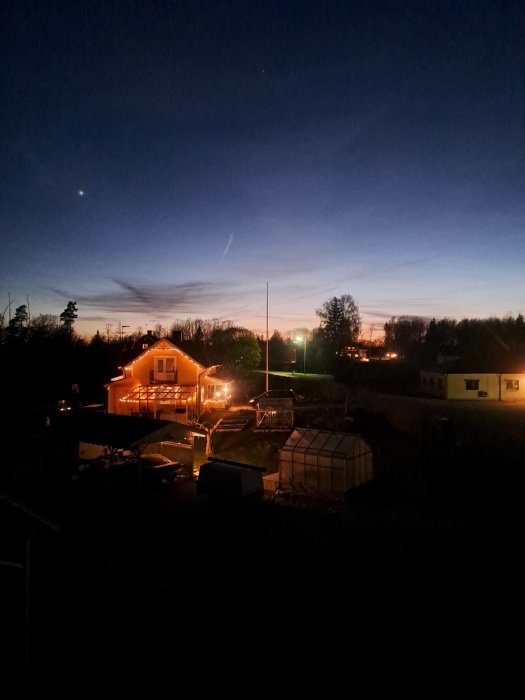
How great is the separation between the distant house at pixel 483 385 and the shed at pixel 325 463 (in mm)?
23435

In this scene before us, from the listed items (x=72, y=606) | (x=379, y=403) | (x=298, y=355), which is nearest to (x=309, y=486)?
(x=72, y=606)

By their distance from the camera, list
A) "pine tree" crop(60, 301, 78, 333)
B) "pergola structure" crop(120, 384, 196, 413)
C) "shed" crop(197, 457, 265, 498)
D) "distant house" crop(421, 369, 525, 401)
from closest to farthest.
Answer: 1. "shed" crop(197, 457, 265, 498)
2. "pergola structure" crop(120, 384, 196, 413)
3. "distant house" crop(421, 369, 525, 401)
4. "pine tree" crop(60, 301, 78, 333)

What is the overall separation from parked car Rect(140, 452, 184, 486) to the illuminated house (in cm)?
1157

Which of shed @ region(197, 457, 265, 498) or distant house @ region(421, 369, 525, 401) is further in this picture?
distant house @ region(421, 369, 525, 401)

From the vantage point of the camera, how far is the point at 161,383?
3366cm

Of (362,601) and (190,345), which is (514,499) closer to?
(362,601)

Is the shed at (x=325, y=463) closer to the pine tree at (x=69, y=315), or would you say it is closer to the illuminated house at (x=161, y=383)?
the illuminated house at (x=161, y=383)

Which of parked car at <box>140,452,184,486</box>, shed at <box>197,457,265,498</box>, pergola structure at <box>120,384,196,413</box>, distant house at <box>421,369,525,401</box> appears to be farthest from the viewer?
distant house at <box>421,369,525,401</box>

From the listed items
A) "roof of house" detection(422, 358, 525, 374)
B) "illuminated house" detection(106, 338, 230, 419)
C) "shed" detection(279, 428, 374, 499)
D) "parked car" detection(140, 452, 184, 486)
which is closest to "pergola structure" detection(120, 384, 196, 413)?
"illuminated house" detection(106, 338, 230, 419)

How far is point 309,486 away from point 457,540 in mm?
7130

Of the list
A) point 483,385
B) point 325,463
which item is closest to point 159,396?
point 325,463

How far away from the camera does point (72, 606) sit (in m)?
9.61

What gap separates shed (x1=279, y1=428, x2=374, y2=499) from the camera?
18406mm

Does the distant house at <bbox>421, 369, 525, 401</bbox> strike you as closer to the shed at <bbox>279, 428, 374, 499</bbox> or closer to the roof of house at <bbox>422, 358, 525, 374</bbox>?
the roof of house at <bbox>422, 358, 525, 374</bbox>
